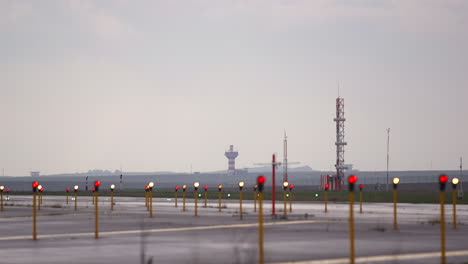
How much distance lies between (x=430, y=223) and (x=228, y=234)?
34.1 ft

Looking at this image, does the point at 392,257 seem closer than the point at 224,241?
Yes

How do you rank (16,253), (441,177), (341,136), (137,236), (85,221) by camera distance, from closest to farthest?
(441,177) → (16,253) → (137,236) → (85,221) → (341,136)

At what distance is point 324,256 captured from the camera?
80.4 feet

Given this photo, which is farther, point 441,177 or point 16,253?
point 16,253

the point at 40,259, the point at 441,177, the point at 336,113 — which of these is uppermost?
the point at 336,113

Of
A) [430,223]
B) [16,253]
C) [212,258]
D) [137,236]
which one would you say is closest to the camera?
[212,258]

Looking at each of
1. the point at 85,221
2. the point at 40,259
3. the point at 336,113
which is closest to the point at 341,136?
the point at 336,113

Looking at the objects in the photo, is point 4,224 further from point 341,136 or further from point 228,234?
point 341,136

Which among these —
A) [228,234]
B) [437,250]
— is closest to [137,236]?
[228,234]

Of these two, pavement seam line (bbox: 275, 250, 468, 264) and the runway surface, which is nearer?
pavement seam line (bbox: 275, 250, 468, 264)

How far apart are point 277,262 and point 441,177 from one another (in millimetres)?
4389

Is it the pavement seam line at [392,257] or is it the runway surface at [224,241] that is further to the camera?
the runway surface at [224,241]

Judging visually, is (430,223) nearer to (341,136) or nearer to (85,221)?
(85,221)

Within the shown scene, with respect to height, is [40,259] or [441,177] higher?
[441,177]
